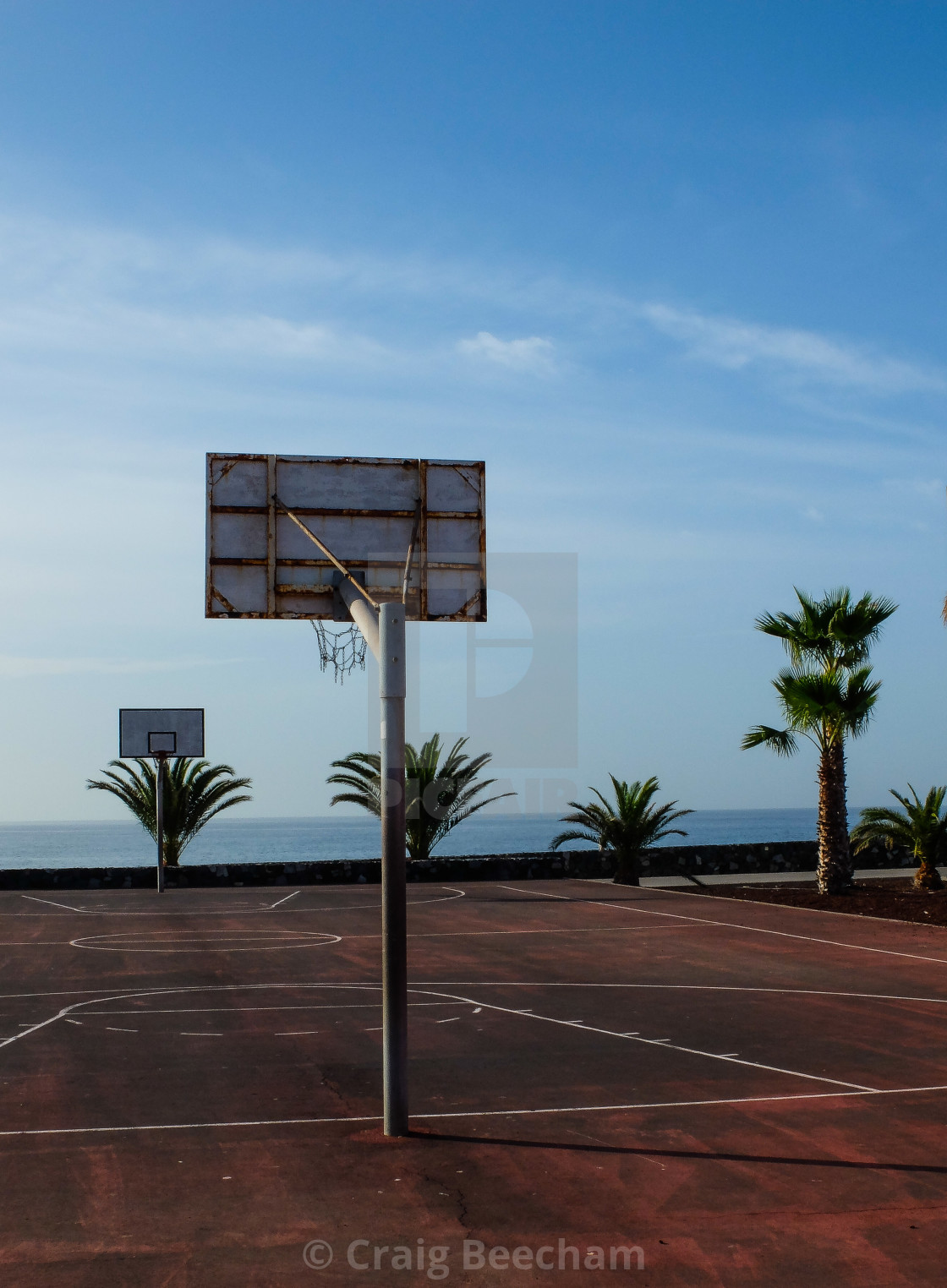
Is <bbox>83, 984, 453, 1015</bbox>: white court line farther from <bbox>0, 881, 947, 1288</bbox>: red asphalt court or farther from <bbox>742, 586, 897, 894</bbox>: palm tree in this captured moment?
<bbox>742, 586, 897, 894</bbox>: palm tree

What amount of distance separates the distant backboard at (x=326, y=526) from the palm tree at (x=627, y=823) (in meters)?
23.7

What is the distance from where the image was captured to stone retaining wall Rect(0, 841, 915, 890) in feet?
116

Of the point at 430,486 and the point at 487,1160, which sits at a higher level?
the point at 430,486

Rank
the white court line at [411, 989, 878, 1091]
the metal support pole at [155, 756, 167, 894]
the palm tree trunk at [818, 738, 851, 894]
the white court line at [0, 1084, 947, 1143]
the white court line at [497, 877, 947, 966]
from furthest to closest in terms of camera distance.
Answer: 1. the metal support pole at [155, 756, 167, 894]
2. the palm tree trunk at [818, 738, 851, 894]
3. the white court line at [497, 877, 947, 966]
4. the white court line at [411, 989, 878, 1091]
5. the white court line at [0, 1084, 947, 1143]

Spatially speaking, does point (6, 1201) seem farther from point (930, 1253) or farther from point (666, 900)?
point (666, 900)

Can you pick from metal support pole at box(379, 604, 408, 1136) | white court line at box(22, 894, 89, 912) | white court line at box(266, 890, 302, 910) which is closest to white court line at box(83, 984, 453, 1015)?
metal support pole at box(379, 604, 408, 1136)

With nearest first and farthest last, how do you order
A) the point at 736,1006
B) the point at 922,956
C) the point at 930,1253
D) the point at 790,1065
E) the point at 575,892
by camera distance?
the point at 930,1253
the point at 790,1065
the point at 736,1006
the point at 922,956
the point at 575,892

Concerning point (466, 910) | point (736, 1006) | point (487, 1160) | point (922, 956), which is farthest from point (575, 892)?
point (487, 1160)

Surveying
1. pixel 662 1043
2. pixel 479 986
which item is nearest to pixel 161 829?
pixel 479 986

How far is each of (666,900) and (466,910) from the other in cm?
514

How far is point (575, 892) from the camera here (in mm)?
31375

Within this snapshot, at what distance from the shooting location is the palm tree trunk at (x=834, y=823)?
89.9ft

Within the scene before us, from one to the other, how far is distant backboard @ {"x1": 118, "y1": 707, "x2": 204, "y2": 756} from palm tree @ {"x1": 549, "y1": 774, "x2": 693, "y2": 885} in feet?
36.0

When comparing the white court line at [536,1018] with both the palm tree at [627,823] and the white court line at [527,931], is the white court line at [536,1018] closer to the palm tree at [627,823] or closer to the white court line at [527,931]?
the white court line at [527,931]
